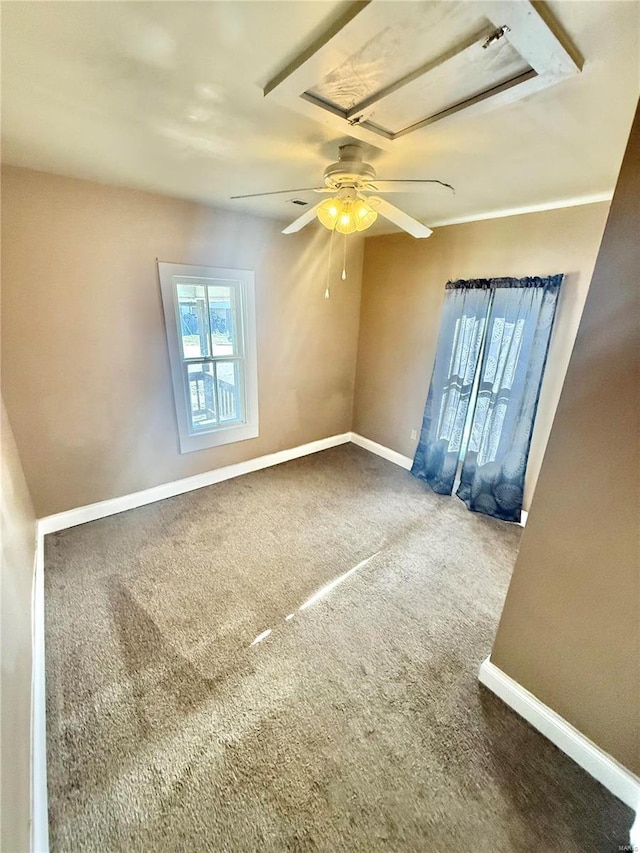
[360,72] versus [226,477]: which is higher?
[360,72]

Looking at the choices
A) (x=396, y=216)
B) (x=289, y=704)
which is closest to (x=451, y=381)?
(x=396, y=216)

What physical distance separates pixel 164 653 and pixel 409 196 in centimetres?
293

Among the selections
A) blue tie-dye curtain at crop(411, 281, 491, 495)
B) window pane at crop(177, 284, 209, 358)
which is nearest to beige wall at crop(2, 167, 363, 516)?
window pane at crop(177, 284, 209, 358)

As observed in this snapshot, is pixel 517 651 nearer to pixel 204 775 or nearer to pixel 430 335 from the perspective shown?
pixel 204 775

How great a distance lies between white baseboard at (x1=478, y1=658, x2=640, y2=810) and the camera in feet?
4.07

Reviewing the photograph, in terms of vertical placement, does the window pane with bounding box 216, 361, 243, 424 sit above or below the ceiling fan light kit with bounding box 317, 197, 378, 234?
below

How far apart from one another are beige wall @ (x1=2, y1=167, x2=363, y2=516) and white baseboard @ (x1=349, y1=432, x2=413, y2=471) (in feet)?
4.28

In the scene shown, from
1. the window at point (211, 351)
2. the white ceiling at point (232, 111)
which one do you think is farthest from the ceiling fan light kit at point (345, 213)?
the window at point (211, 351)

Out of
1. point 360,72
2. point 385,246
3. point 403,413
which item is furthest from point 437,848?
point 385,246

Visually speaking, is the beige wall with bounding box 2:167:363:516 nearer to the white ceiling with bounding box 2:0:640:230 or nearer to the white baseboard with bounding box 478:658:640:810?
the white ceiling with bounding box 2:0:640:230

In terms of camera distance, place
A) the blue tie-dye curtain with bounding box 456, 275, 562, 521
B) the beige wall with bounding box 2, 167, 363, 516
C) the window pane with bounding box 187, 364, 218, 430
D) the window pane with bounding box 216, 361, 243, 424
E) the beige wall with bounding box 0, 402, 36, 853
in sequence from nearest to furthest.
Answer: the beige wall with bounding box 0, 402, 36, 853 → the beige wall with bounding box 2, 167, 363, 516 → the blue tie-dye curtain with bounding box 456, 275, 562, 521 → the window pane with bounding box 187, 364, 218, 430 → the window pane with bounding box 216, 361, 243, 424

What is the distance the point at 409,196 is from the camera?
221 cm

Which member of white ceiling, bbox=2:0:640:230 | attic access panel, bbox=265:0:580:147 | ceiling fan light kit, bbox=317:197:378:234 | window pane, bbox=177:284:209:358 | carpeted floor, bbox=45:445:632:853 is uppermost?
white ceiling, bbox=2:0:640:230

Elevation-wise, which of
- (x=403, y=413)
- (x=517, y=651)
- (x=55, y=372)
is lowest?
(x=517, y=651)
